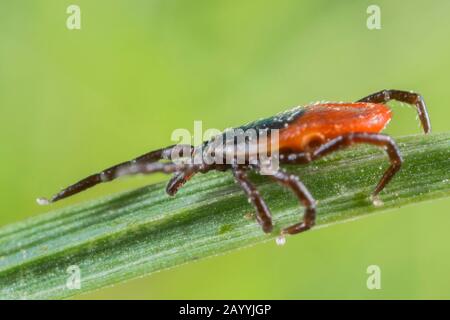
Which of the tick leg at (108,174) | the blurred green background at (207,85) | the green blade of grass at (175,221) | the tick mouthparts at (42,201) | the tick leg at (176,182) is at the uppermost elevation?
the blurred green background at (207,85)

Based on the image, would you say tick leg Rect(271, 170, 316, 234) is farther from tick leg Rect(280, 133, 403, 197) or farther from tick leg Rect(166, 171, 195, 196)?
tick leg Rect(166, 171, 195, 196)

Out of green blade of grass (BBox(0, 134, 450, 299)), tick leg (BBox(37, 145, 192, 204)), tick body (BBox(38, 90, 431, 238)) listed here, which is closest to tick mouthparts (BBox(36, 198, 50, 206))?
tick leg (BBox(37, 145, 192, 204))

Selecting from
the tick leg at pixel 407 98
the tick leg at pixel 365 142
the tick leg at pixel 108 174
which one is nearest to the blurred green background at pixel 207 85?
the tick leg at pixel 108 174

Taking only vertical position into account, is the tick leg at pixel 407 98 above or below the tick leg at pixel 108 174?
above

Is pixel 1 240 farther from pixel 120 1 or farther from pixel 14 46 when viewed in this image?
pixel 120 1

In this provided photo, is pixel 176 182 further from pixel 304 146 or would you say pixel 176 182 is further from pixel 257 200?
pixel 304 146

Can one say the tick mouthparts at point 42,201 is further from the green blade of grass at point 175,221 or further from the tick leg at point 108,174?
the green blade of grass at point 175,221
